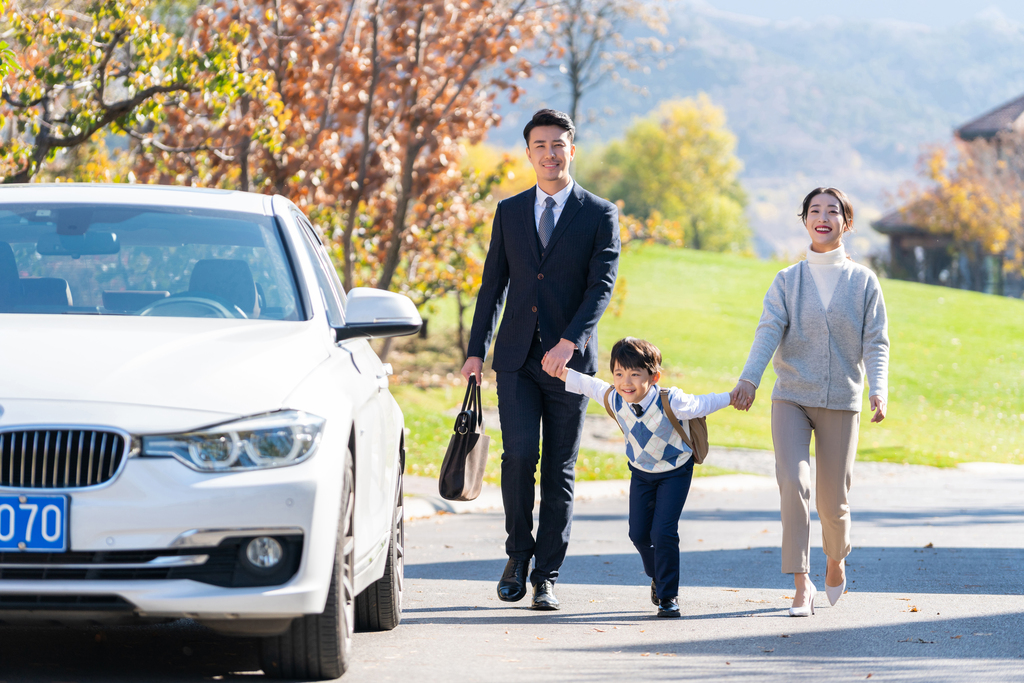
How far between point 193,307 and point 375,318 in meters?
0.67

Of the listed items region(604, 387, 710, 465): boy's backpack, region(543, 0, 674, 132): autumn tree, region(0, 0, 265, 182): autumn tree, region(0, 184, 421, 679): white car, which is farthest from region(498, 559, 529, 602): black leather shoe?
region(543, 0, 674, 132): autumn tree

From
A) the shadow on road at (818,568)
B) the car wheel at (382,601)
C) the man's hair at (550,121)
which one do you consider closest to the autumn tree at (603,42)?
the shadow on road at (818,568)

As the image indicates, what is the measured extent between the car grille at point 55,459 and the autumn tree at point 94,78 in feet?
24.2

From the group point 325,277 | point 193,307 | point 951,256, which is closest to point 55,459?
point 193,307

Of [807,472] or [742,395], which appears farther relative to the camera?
[807,472]

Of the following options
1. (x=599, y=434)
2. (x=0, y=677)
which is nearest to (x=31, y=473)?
A: (x=0, y=677)

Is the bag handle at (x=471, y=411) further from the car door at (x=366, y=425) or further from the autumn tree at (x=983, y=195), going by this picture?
the autumn tree at (x=983, y=195)

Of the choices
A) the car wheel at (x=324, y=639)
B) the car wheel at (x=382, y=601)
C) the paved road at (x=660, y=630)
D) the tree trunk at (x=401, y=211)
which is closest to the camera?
the car wheel at (x=324, y=639)

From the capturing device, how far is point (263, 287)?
4.85m

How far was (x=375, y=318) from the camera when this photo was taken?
15.4 ft

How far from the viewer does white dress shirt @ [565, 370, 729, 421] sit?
581 cm

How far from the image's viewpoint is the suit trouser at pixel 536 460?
20.0ft

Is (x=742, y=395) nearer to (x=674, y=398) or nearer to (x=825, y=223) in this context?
(x=674, y=398)

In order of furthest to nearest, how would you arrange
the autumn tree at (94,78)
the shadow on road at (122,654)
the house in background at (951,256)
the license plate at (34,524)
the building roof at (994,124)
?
the house in background at (951,256)
the building roof at (994,124)
the autumn tree at (94,78)
the shadow on road at (122,654)
the license plate at (34,524)
